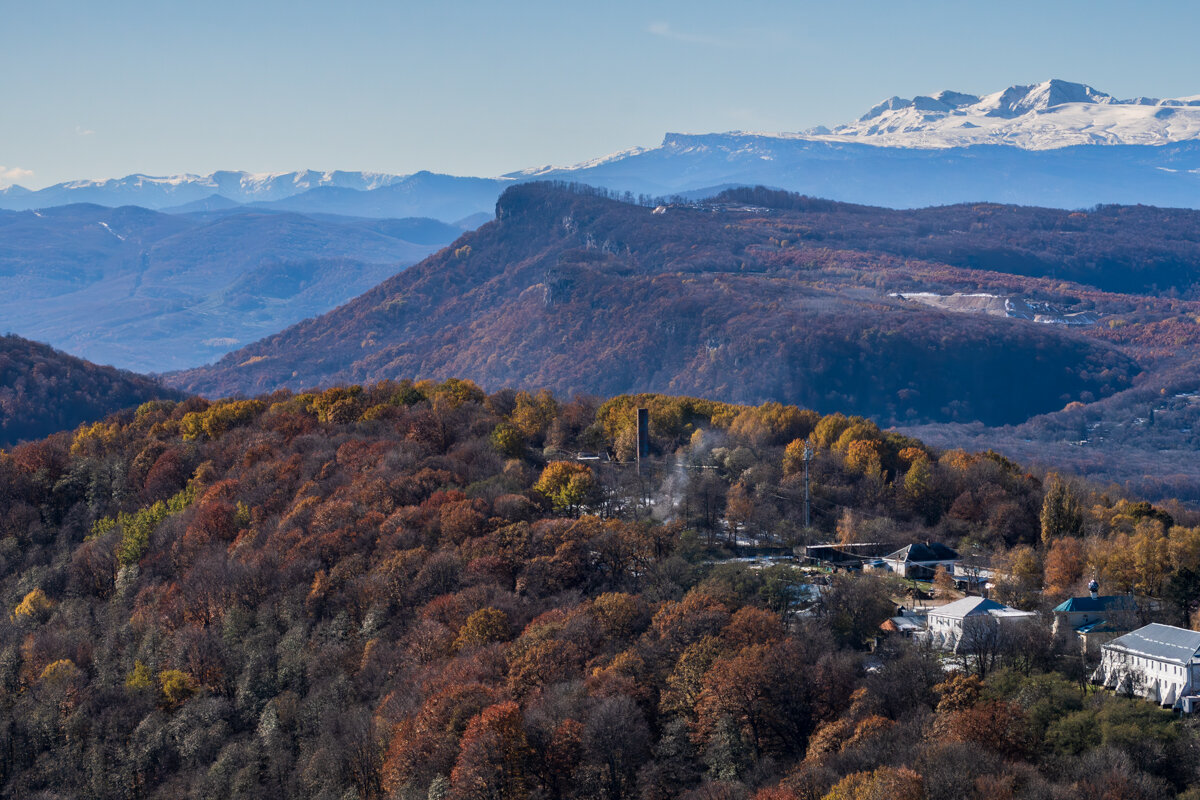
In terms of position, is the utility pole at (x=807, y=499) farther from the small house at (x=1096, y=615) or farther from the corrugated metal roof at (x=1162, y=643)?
the corrugated metal roof at (x=1162, y=643)

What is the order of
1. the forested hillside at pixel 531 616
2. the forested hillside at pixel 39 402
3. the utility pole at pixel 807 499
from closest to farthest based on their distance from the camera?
the forested hillside at pixel 531 616
the utility pole at pixel 807 499
the forested hillside at pixel 39 402

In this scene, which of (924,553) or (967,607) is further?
(924,553)

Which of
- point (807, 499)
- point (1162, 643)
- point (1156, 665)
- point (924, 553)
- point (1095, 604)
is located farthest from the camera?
point (807, 499)

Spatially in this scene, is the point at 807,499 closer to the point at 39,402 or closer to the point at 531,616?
the point at 531,616

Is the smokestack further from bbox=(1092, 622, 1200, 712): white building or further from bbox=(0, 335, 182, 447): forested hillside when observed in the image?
bbox=(0, 335, 182, 447): forested hillside

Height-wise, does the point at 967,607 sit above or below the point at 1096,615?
above

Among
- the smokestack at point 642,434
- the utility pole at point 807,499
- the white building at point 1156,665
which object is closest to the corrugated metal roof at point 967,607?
the white building at point 1156,665

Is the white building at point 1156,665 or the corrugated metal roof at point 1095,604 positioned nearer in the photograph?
the white building at point 1156,665

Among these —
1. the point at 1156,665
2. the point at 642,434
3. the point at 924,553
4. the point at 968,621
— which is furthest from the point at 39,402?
the point at 1156,665
